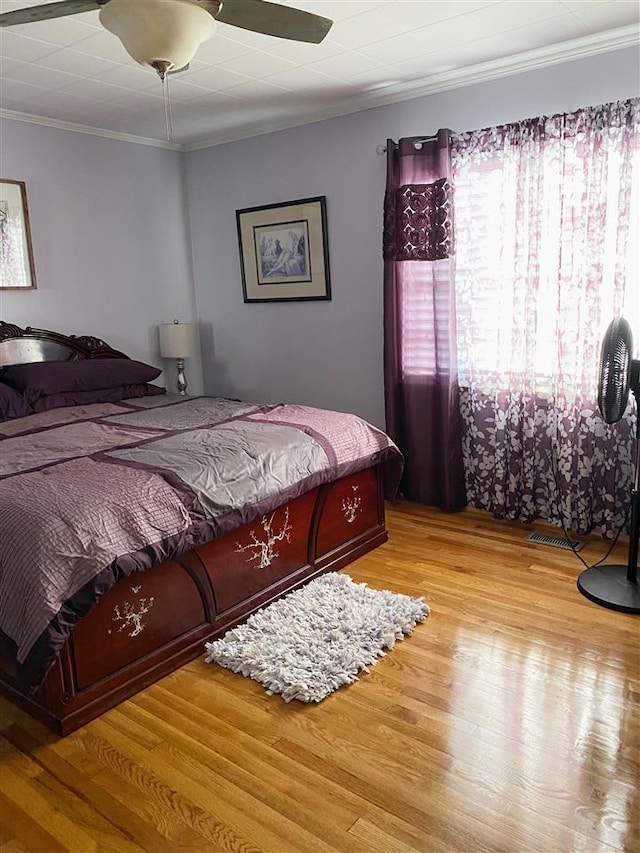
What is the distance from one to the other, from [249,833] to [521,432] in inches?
100

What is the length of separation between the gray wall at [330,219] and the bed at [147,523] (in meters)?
0.92

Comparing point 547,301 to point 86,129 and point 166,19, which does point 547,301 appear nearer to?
point 166,19

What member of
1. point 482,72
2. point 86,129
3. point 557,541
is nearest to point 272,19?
point 482,72

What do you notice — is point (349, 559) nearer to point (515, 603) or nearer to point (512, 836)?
point (515, 603)

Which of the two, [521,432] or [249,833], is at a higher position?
[521,432]

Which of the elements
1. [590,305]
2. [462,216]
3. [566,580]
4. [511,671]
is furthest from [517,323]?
[511,671]

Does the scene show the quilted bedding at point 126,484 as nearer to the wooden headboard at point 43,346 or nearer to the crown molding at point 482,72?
the wooden headboard at point 43,346

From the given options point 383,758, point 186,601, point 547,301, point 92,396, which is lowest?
point 383,758

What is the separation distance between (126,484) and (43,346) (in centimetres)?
217

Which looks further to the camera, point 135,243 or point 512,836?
point 135,243

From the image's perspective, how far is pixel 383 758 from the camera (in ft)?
6.42

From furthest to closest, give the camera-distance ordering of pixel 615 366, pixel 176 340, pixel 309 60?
pixel 176 340 < pixel 309 60 < pixel 615 366

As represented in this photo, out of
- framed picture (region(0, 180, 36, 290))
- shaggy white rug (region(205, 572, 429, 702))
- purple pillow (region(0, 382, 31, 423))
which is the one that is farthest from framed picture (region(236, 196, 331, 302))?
shaggy white rug (region(205, 572, 429, 702))

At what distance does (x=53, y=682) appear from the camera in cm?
210
